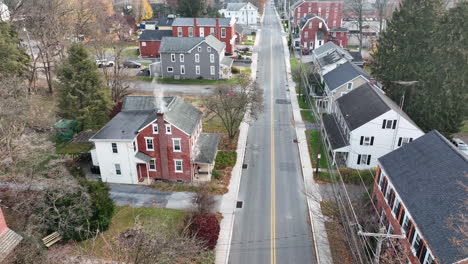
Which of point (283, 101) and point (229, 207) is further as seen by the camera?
point (283, 101)

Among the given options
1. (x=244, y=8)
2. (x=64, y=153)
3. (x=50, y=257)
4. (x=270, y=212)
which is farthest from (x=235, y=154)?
(x=244, y=8)

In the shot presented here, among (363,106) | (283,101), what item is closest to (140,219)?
(363,106)

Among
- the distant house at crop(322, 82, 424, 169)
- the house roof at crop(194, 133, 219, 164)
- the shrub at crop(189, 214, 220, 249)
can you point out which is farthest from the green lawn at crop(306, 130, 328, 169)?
the shrub at crop(189, 214, 220, 249)

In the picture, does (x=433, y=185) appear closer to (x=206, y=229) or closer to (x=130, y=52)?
(x=206, y=229)

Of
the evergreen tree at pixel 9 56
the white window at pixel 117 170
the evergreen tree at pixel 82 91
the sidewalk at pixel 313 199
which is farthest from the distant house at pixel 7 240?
the evergreen tree at pixel 9 56

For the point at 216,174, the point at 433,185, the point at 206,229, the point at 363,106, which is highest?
the point at 363,106

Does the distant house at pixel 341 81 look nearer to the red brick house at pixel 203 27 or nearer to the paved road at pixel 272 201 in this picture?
the paved road at pixel 272 201

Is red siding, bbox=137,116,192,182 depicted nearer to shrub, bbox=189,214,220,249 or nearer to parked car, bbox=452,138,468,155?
shrub, bbox=189,214,220,249
